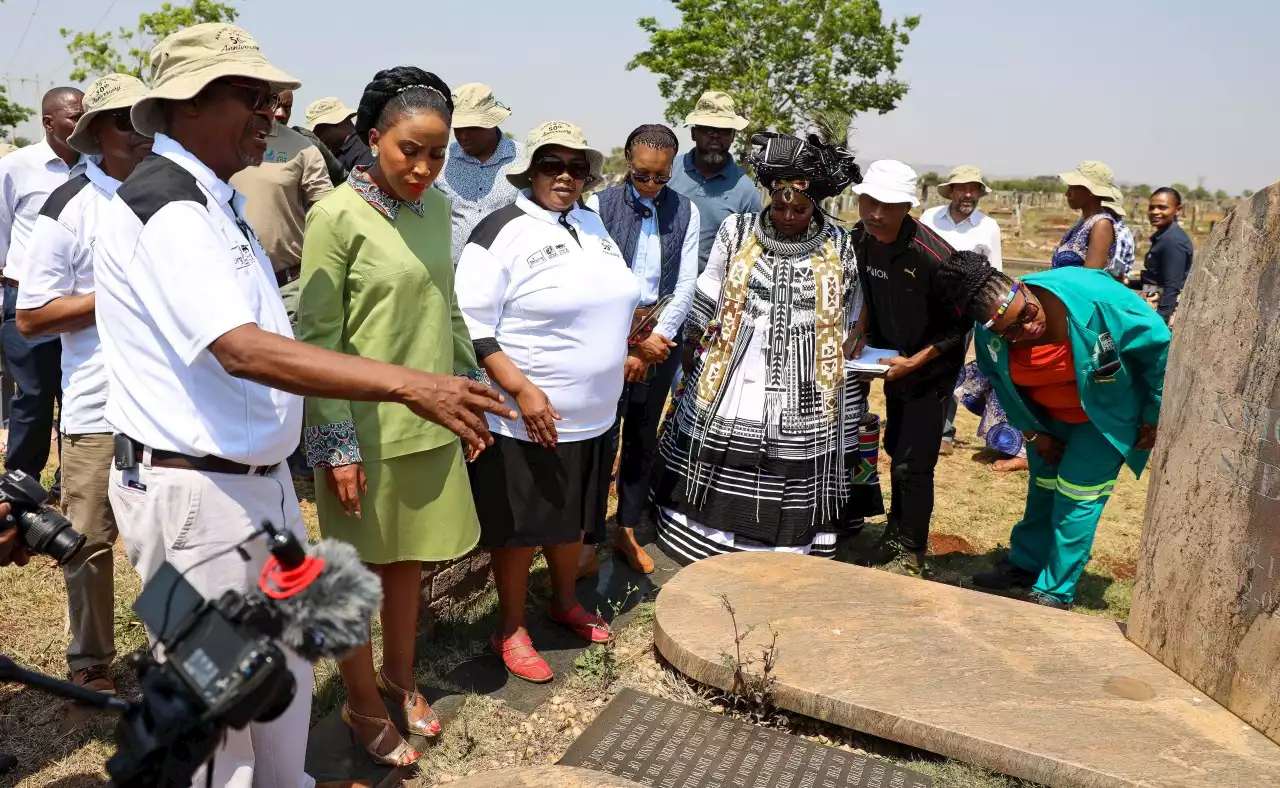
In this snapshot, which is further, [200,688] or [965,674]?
[965,674]

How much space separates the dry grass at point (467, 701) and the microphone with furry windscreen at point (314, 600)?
1.52 metres

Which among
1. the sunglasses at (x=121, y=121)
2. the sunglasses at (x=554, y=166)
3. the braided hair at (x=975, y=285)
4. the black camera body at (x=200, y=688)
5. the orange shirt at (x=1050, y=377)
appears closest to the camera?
the black camera body at (x=200, y=688)

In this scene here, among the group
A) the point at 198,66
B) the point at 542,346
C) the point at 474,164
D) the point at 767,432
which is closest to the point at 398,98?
the point at 198,66

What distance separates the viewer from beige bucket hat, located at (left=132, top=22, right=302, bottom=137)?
6.07 feet

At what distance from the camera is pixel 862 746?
9.66 feet

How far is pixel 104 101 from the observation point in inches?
110

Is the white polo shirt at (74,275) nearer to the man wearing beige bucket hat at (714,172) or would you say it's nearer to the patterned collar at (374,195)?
the patterned collar at (374,195)

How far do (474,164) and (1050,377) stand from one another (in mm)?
2620

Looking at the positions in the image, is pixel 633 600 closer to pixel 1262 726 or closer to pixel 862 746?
pixel 862 746

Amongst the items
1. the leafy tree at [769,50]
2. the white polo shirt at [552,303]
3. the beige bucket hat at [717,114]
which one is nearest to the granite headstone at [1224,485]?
the white polo shirt at [552,303]

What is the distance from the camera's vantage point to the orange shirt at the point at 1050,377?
362cm

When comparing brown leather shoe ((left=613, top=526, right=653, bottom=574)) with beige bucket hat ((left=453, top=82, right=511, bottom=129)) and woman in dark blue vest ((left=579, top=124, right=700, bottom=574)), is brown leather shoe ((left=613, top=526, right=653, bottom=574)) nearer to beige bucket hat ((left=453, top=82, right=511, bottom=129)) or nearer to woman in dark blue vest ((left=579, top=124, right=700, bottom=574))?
woman in dark blue vest ((left=579, top=124, right=700, bottom=574))

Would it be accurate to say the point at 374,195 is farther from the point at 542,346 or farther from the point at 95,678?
the point at 95,678

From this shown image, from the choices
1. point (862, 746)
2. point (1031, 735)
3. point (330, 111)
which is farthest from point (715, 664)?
point (330, 111)
